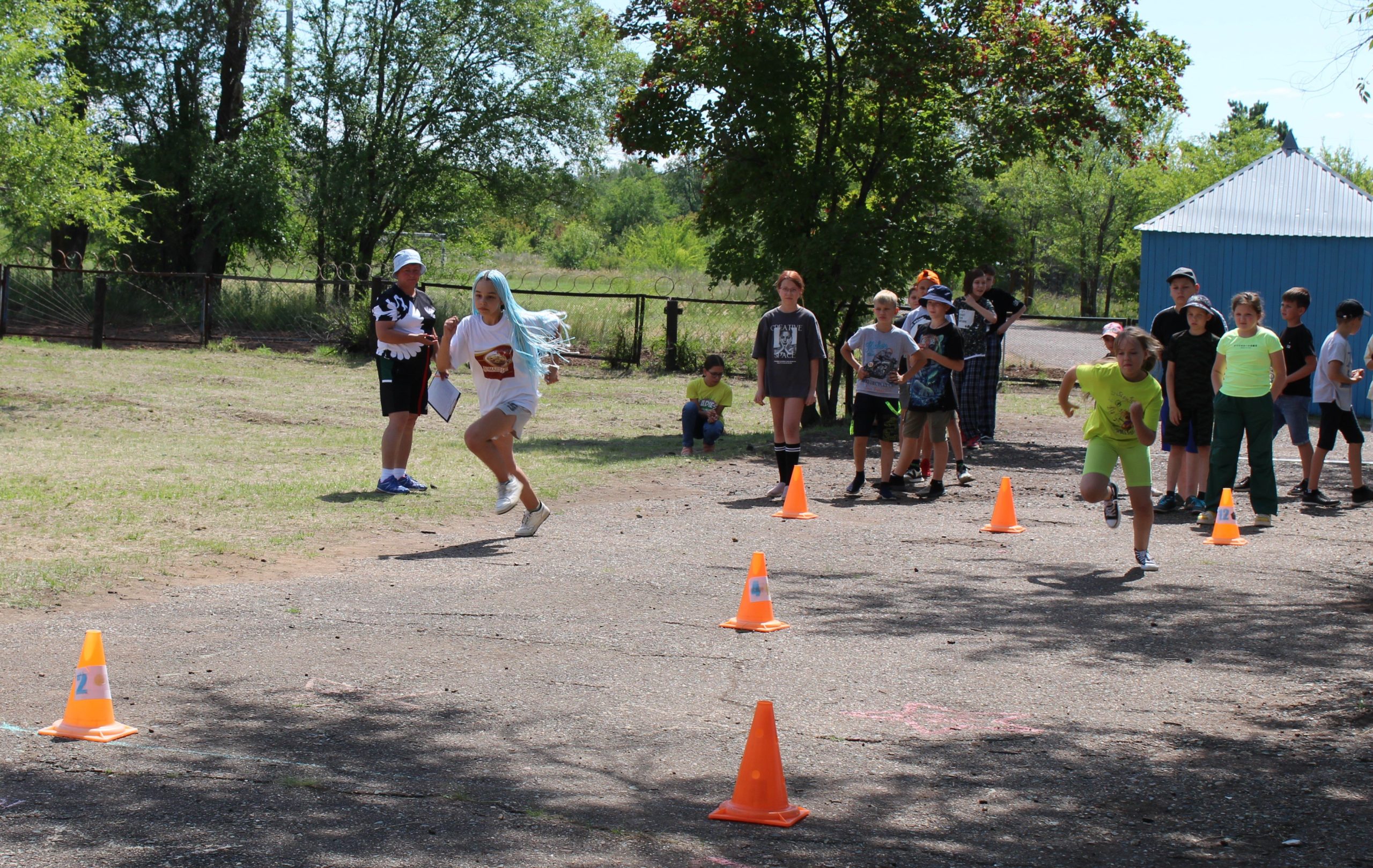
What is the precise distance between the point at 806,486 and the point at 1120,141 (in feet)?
24.6

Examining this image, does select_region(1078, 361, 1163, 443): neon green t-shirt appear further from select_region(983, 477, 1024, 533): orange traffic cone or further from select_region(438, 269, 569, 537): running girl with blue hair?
select_region(438, 269, 569, 537): running girl with blue hair

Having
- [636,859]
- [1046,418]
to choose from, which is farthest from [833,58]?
[636,859]

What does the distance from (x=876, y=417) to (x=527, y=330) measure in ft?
11.3

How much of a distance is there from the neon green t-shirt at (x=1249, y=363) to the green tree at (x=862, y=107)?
6.44 m

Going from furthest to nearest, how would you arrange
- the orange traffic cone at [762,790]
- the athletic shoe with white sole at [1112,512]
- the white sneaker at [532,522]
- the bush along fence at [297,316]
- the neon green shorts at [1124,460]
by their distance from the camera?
the bush along fence at [297,316] → the white sneaker at [532,522] → the athletic shoe with white sole at [1112,512] → the neon green shorts at [1124,460] → the orange traffic cone at [762,790]

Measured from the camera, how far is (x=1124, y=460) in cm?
810

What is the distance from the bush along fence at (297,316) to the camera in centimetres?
2473

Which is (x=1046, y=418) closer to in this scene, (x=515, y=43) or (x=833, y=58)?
(x=833, y=58)

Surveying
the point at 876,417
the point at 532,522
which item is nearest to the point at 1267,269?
the point at 876,417

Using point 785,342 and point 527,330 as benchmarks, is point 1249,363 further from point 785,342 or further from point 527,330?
point 527,330

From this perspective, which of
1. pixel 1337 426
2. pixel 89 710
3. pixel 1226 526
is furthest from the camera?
pixel 1337 426

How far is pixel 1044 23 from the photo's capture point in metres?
15.5

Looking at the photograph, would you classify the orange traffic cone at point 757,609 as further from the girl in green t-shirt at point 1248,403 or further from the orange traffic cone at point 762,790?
the girl in green t-shirt at point 1248,403

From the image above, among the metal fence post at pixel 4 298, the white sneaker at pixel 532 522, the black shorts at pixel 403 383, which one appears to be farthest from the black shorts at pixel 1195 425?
the metal fence post at pixel 4 298
